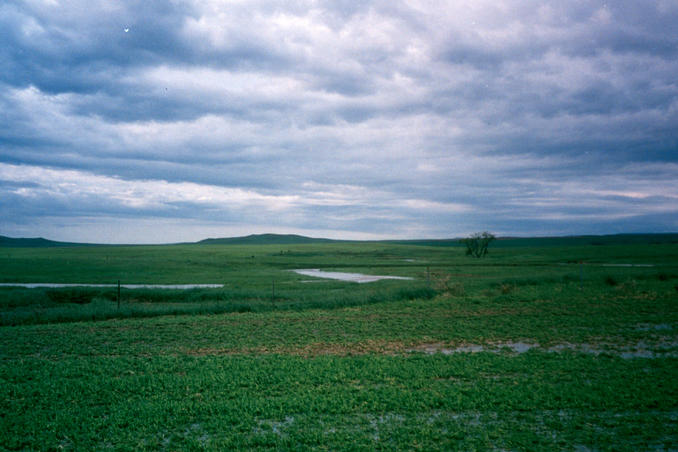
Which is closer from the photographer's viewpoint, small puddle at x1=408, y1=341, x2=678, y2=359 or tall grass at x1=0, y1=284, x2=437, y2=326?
small puddle at x1=408, y1=341, x2=678, y2=359

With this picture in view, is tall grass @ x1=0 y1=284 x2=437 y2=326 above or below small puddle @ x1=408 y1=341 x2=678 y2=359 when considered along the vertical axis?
below

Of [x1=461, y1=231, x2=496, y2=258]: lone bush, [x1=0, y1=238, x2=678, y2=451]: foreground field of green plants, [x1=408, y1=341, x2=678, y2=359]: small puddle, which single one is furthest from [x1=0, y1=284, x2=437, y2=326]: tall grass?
[x1=461, y1=231, x2=496, y2=258]: lone bush

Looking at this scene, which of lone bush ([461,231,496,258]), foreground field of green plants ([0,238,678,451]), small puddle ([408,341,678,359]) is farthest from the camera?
lone bush ([461,231,496,258])

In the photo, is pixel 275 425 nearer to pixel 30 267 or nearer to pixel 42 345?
pixel 42 345

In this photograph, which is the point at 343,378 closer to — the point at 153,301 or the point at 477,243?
the point at 153,301

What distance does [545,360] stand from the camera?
13102mm

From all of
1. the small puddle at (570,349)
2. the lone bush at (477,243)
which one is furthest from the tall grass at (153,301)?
the lone bush at (477,243)

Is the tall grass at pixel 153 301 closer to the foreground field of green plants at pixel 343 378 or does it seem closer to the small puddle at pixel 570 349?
the foreground field of green plants at pixel 343 378

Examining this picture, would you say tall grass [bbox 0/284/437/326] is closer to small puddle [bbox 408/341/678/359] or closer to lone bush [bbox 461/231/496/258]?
small puddle [bbox 408/341/678/359]

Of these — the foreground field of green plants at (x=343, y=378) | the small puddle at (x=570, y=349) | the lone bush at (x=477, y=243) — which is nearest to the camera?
the foreground field of green plants at (x=343, y=378)

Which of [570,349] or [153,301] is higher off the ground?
[570,349]

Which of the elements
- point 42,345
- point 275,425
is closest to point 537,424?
point 275,425

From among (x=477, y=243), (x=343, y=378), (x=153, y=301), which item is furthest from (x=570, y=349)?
(x=477, y=243)

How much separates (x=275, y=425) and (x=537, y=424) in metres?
5.04
